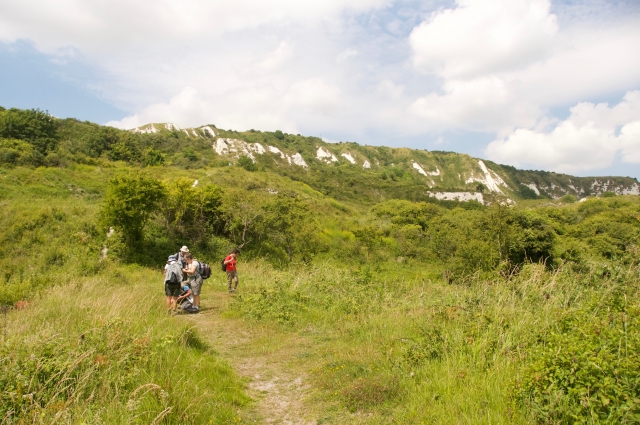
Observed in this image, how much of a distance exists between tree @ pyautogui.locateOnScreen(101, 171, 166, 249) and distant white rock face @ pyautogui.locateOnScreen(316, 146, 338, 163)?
5621 inches

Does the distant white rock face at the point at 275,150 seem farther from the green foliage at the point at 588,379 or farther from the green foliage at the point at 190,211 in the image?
the green foliage at the point at 588,379

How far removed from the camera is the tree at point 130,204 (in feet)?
58.2

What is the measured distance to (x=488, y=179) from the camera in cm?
18450

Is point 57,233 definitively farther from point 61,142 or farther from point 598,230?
point 598,230

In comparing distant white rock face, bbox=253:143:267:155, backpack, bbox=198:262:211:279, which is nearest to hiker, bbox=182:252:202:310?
backpack, bbox=198:262:211:279

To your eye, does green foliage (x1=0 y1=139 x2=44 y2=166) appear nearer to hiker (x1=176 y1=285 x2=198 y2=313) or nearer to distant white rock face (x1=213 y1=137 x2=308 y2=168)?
hiker (x1=176 y1=285 x2=198 y2=313)

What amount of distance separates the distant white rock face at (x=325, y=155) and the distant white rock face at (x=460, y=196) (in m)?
68.3

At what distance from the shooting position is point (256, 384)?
4.95 metres

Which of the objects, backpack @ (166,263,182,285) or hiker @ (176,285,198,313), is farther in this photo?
hiker @ (176,285,198,313)

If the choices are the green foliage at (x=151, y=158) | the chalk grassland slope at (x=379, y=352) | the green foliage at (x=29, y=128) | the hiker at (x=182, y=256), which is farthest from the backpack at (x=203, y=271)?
the green foliage at (x=151, y=158)

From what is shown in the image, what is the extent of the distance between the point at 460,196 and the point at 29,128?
3853 inches

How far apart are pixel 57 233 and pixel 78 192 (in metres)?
10.5

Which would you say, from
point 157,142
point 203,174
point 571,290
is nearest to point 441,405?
point 571,290

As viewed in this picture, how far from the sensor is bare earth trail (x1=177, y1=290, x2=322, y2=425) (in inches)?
165
